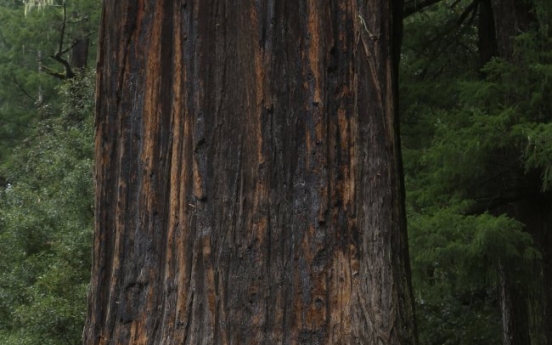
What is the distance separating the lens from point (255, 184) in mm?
3830

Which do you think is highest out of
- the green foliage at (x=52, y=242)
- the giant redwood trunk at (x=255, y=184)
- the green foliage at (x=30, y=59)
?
the green foliage at (x=30, y=59)

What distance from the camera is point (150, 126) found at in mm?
4008

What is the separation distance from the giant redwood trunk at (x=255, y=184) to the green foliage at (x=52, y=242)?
10.3m

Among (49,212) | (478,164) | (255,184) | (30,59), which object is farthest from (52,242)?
(30,59)

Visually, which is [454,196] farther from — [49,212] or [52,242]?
[49,212]

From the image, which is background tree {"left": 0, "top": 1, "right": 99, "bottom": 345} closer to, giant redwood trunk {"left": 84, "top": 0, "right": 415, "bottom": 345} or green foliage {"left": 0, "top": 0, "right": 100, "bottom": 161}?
green foliage {"left": 0, "top": 0, "right": 100, "bottom": 161}

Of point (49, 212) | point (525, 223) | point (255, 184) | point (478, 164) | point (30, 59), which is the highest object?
point (30, 59)

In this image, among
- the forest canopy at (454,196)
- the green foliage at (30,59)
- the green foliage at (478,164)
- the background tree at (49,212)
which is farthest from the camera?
the green foliage at (30,59)

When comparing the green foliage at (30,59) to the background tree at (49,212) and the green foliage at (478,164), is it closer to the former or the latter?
the background tree at (49,212)

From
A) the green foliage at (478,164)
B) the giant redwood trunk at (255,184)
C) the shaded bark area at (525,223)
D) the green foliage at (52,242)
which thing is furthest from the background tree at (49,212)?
the giant redwood trunk at (255,184)

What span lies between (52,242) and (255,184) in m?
12.9

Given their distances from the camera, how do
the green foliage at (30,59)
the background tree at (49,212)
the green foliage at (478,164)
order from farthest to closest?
the green foliage at (30,59)
the background tree at (49,212)
the green foliage at (478,164)

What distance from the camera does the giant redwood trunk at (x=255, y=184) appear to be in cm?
378

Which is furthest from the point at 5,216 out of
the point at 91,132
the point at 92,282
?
the point at 92,282
